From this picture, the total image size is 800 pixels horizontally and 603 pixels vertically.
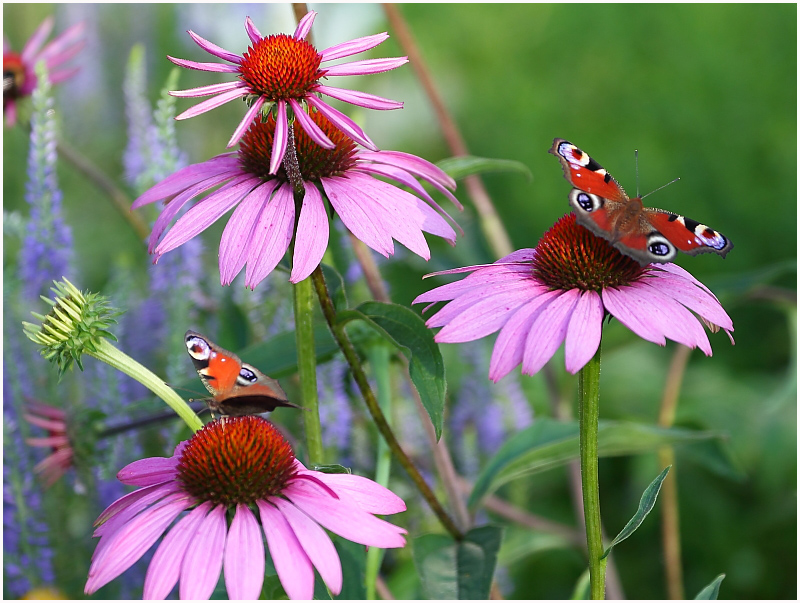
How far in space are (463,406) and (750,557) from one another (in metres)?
0.56

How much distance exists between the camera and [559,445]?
0.70 m

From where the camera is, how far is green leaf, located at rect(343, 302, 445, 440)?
0.51 meters

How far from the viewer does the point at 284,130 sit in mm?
486

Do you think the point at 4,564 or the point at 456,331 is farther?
the point at 4,564

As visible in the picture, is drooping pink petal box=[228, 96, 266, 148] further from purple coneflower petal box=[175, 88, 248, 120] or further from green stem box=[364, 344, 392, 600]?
green stem box=[364, 344, 392, 600]

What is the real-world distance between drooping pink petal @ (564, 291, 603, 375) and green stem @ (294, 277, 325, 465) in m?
0.19

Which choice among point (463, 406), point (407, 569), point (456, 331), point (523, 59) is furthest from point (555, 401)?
point (523, 59)

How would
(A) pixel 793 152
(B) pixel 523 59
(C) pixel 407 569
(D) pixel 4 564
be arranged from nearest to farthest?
(D) pixel 4 564 → (C) pixel 407 569 → (A) pixel 793 152 → (B) pixel 523 59

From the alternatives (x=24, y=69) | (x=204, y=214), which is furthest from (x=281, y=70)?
(x=24, y=69)

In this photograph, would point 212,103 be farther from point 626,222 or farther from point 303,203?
point 626,222

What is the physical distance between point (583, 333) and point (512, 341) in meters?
0.04

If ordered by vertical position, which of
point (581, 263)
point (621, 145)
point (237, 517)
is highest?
point (621, 145)

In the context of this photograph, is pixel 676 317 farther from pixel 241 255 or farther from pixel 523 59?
pixel 523 59

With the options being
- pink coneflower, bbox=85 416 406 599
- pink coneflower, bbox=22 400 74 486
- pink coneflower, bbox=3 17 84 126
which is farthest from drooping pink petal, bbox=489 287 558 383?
pink coneflower, bbox=3 17 84 126
